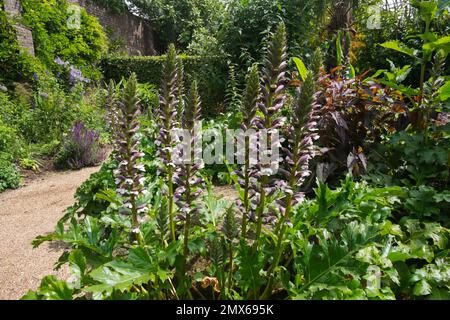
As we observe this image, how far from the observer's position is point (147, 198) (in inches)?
81.2

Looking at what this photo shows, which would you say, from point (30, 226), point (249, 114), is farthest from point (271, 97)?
point (30, 226)

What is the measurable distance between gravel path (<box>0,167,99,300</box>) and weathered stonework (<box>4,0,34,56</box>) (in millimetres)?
4160

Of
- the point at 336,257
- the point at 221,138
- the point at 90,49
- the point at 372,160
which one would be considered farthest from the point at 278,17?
the point at 336,257

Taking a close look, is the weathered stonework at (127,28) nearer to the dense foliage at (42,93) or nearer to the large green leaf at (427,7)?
the dense foliage at (42,93)

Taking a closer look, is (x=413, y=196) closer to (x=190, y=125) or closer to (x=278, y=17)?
(x=190, y=125)

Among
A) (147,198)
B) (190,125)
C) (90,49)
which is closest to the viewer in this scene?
(190,125)

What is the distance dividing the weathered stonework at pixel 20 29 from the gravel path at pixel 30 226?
4160mm

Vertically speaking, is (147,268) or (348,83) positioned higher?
(348,83)

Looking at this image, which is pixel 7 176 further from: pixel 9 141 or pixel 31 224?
pixel 31 224

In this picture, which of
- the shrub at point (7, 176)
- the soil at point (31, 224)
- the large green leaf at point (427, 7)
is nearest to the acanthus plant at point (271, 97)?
the soil at point (31, 224)

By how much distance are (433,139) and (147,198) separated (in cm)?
246

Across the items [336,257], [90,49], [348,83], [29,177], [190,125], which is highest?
[90,49]

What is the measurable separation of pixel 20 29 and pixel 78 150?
416cm

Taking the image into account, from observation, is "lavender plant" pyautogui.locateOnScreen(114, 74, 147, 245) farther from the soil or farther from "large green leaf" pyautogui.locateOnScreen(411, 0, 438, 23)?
"large green leaf" pyautogui.locateOnScreen(411, 0, 438, 23)
